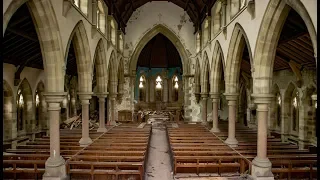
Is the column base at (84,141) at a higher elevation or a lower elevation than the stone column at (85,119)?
lower

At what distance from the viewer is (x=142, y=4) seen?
22188 millimetres

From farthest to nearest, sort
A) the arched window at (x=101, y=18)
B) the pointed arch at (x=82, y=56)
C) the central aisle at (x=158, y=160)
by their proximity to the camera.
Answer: the arched window at (x=101, y=18)
the pointed arch at (x=82, y=56)
the central aisle at (x=158, y=160)

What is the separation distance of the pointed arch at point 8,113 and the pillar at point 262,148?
11.7 metres

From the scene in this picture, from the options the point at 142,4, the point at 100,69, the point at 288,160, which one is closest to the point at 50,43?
the point at 100,69

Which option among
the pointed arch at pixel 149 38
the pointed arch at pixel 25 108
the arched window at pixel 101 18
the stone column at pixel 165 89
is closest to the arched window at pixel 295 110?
the pointed arch at pixel 149 38

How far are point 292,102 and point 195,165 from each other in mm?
9508

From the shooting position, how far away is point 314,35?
550cm

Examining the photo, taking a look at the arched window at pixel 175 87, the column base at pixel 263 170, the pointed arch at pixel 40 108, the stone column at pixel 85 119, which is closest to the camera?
the column base at pixel 263 170

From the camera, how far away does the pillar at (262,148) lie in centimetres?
783

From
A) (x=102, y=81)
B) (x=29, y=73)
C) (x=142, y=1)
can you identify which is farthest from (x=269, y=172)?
(x=142, y=1)

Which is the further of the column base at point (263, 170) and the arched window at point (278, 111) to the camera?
the arched window at point (278, 111)

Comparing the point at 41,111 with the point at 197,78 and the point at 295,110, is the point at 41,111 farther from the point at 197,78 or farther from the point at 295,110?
the point at 295,110

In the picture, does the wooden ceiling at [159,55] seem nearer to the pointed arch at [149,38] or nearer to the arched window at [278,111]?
the pointed arch at [149,38]

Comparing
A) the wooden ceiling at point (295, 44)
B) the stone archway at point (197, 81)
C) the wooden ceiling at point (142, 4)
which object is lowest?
the stone archway at point (197, 81)
